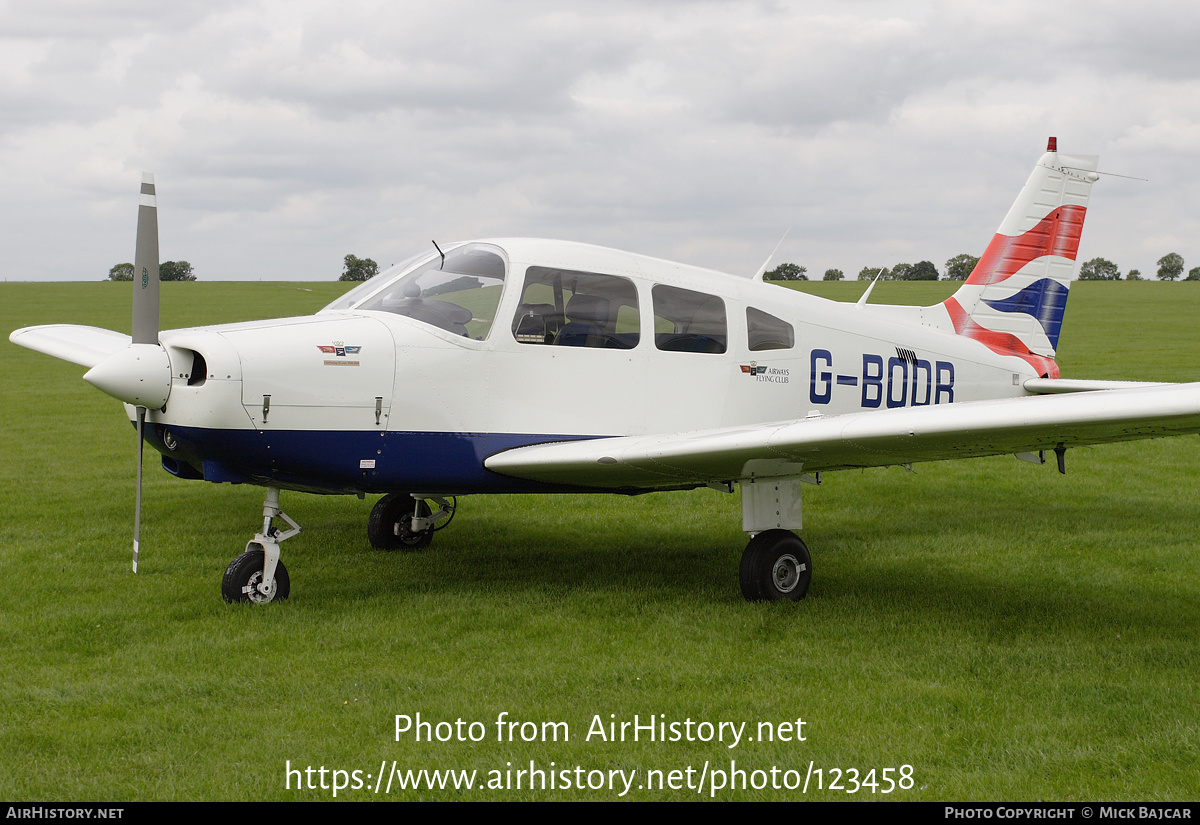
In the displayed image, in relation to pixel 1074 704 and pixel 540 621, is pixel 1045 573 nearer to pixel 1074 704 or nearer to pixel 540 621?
pixel 1074 704

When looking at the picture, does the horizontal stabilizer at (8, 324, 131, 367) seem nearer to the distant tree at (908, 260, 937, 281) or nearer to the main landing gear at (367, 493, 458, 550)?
the main landing gear at (367, 493, 458, 550)

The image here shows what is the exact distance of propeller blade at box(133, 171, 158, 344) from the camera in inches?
232

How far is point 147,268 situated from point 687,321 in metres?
3.62

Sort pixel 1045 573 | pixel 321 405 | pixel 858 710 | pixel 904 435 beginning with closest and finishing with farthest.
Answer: pixel 858 710, pixel 904 435, pixel 321 405, pixel 1045 573

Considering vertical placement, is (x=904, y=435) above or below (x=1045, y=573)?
above

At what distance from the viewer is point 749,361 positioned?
7.53 metres

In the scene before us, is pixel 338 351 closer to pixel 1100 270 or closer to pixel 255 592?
pixel 255 592

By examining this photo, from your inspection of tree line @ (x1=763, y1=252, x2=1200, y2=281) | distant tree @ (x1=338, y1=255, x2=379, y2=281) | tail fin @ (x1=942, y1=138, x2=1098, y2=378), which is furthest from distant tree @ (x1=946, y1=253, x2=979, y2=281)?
tail fin @ (x1=942, y1=138, x2=1098, y2=378)

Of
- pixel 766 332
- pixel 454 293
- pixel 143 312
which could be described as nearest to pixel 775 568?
pixel 766 332

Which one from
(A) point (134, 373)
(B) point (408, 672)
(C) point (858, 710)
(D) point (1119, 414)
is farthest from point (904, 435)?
(A) point (134, 373)

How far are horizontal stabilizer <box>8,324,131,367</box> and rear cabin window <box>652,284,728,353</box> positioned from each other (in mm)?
4865

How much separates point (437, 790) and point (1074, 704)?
3.06 meters

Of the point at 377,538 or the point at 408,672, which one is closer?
the point at 408,672

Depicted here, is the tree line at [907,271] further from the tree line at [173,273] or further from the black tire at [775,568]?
the black tire at [775,568]
